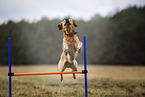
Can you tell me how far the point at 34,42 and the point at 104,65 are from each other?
328 inches

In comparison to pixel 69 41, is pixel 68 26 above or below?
above

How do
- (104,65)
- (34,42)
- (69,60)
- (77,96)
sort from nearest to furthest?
(69,60) < (77,96) < (104,65) < (34,42)

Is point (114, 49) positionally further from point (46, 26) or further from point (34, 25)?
point (34, 25)

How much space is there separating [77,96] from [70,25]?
2489 mm

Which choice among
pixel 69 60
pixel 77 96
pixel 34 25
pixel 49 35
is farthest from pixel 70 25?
pixel 34 25

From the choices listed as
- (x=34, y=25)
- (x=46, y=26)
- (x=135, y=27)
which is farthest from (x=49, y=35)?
(x=135, y=27)

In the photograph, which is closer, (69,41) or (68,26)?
(68,26)

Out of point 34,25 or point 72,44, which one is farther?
point 34,25

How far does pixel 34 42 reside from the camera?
55.7ft

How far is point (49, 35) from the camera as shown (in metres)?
17.0

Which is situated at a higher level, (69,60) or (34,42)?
(34,42)

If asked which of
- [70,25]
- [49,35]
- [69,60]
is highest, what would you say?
[49,35]

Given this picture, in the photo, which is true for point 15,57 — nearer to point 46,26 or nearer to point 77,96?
point 46,26

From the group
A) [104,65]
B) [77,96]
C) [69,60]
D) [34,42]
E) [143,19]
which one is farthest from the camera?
[34,42]
